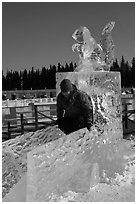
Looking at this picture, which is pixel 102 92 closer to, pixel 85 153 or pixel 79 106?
pixel 79 106

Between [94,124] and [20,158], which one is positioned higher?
[94,124]

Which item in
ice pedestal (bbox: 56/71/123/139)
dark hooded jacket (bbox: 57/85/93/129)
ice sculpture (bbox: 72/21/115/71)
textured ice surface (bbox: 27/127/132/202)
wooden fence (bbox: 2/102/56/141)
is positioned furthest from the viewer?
wooden fence (bbox: 2/102/56/141)

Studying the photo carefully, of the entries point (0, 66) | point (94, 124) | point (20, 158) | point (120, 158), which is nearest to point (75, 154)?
point (94, 124)

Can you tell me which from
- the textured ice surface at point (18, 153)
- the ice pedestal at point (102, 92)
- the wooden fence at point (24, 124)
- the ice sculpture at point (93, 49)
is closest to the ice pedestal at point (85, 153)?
the ice pedestal at point (102, 92)

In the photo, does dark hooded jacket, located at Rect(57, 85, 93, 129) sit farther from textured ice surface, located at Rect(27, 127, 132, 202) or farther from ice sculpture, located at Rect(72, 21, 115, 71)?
ice sculpture, located at Rect(72, 21, 115, 71)

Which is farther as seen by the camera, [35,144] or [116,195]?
[35,144]

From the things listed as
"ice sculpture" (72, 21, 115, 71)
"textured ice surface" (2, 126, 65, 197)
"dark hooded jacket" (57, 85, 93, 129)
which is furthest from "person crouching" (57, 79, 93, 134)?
"ice sculpture" (72, 21, 115, 71)

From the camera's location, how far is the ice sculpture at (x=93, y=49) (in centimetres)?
343

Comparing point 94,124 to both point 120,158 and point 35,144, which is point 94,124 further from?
point 35,144

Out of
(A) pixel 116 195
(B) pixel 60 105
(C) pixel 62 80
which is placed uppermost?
(C) pixel 62 80

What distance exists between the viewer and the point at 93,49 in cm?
350

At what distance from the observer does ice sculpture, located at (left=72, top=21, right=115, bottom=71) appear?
3.43 m

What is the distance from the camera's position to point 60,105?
3.13 metres

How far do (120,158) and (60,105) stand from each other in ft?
2.77
